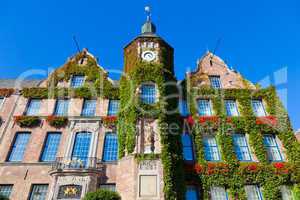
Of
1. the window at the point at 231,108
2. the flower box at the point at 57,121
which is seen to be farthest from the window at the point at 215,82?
the flower box at the point at 57,121

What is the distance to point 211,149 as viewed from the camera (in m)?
21.7

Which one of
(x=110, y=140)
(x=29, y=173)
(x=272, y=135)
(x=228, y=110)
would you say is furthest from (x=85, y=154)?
(x=272, y=135)

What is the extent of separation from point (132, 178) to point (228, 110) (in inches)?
423

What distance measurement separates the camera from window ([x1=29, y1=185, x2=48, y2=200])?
19516 mm

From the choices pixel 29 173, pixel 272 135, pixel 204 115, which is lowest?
pixel 29 173

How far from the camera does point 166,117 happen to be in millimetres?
21391

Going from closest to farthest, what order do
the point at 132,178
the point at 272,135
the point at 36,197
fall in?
the point at 132,178, the point at 36,197, the point at 272,135

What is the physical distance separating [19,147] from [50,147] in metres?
2.48

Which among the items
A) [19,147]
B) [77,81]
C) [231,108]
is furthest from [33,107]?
[231,108]

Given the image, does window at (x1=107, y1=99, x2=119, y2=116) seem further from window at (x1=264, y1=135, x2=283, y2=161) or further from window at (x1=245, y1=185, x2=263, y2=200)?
window at (x1=264, y1=135, x2=283, y2=161)

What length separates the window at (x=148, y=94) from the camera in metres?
22.4

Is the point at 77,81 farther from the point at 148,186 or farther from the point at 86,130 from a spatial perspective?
the point at 148,186

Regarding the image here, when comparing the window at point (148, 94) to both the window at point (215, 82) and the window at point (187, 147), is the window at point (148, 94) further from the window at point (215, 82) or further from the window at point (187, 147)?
the window at point (215, 82)

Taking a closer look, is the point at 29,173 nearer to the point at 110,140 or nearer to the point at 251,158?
the point at 110,140
